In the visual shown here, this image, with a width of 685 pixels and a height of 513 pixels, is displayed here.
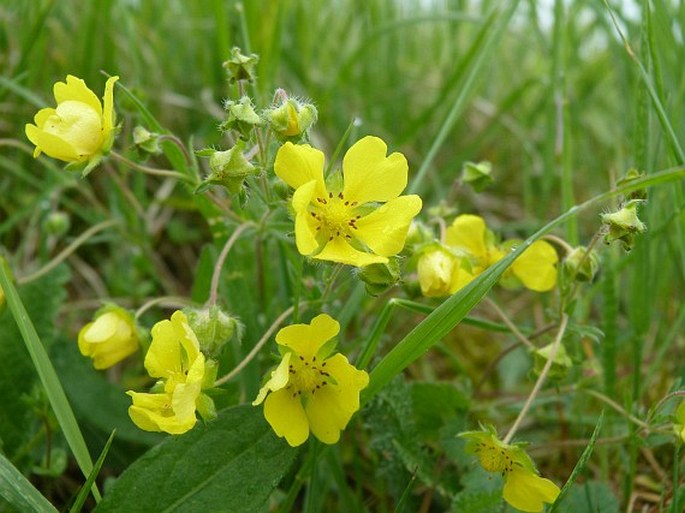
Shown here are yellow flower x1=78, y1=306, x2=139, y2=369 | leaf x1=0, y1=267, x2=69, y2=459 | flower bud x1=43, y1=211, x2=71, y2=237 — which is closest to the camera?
yellow flower x1=78, y1=306, x2=139, y2=369

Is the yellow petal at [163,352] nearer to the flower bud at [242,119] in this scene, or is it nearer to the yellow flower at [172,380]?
the yellow flower at [172,380]

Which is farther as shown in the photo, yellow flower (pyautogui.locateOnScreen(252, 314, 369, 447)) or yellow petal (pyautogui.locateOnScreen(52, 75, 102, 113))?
yellow petal (pyautogui.locateOnScreen(52, 75, 102, 113))

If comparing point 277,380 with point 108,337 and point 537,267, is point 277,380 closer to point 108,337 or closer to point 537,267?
point 108,337

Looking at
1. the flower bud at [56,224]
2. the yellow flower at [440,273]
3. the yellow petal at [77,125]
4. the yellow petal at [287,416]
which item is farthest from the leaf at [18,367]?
the yellow flower at [440,273]

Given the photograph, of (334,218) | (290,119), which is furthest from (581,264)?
(290,119)

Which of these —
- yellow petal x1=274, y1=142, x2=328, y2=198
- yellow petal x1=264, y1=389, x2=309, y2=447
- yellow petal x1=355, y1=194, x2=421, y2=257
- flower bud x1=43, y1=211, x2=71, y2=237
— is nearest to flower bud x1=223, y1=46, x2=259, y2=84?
yellow petal x1=274, y1=142, x2=328, y2=198

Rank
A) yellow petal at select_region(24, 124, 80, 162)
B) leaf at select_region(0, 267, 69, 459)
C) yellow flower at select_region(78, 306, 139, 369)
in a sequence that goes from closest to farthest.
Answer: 1. yellow petal at select_region(24, 124, 80, 162)
2. yellow flower at select_region(78, 306, 139, 369)
3. leaf at select_region(0, 267, 69, 459)

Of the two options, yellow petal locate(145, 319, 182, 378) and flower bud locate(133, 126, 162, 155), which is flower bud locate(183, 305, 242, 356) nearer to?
yellow petal locate(145, 319, 182, 378)
